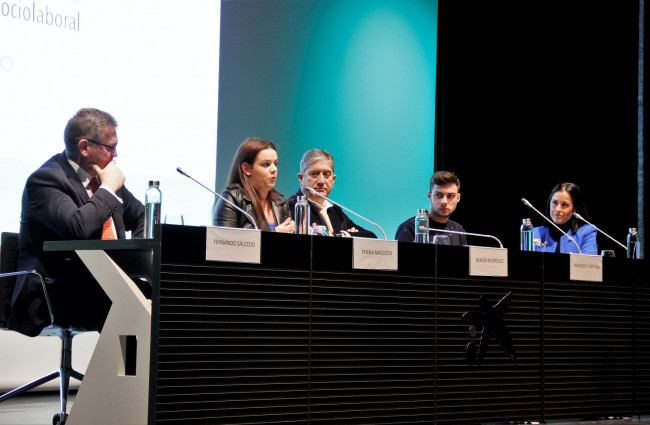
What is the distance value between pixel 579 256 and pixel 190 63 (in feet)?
7.83

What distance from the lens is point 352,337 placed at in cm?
272

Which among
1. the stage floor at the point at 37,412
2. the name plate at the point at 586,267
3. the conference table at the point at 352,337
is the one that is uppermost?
the name plate at the point at 586,267

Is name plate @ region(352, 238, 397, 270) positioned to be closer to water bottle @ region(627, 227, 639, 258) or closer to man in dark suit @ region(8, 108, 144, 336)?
man in dark suit @ region(8, 108, 144, 336)

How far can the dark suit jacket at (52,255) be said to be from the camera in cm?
297

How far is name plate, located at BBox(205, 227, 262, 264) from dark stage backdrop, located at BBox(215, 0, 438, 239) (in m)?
2.41

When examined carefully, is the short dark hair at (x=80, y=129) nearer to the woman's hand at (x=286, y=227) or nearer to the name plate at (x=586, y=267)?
the woman's hand at (x=286, y=227)

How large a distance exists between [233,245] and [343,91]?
3.16 metres

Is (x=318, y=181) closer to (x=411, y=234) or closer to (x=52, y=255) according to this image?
(x=411, y=234)

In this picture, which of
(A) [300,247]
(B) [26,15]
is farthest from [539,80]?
(A) [300,247]

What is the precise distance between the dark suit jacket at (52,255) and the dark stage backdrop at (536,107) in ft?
11.0

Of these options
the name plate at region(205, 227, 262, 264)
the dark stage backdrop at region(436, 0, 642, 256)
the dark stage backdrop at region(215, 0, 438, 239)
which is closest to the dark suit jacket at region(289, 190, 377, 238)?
the dark stage backdrop at region(215, 0, 438, 239)

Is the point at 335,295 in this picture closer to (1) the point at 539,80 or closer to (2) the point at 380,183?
(2) the point at 380,183

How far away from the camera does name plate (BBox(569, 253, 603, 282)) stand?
10.8 feet

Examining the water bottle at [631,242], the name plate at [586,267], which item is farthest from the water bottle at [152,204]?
the water bottle at [631,242]
